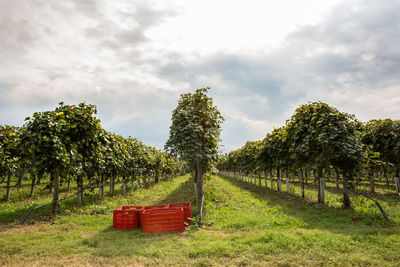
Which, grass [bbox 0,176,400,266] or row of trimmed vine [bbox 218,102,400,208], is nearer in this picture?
grass [bbox 0,176,400,266]

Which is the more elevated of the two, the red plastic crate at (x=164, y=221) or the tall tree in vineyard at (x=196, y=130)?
the tall tree in vineyard at (x=196, y=130)

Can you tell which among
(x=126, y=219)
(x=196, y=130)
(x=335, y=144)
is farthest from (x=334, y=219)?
(x=126, y=219)

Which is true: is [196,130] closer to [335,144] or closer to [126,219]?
[126,219]

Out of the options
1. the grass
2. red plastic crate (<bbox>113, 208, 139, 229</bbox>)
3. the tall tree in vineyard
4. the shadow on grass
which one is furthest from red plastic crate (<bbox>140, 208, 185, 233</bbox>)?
the shadow on grass

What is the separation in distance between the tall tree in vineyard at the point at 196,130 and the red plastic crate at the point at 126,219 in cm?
276

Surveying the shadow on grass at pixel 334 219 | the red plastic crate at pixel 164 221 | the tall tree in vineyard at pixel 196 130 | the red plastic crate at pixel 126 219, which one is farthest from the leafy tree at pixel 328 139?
the red plastic crate at pixel 126 219

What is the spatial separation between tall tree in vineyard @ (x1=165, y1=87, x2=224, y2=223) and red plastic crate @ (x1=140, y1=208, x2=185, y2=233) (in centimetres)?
181

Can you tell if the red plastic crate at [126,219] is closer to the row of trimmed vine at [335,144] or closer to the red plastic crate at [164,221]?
the red plastic crate at [164,221]

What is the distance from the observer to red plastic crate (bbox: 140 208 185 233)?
7809 mm

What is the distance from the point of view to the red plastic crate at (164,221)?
25.6ft

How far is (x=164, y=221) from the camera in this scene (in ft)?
25.7

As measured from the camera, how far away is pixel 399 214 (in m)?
8.99

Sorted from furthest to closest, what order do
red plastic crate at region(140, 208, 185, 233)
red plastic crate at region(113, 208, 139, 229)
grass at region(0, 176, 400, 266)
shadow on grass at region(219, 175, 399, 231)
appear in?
red plastic crate at region(113, 208, 139, 229) < shadow on grass at region(219, 175, 399, 231) < red plastic crate at region(140, 208, 185, 233) < grass at region(0, 176, 400, 266)

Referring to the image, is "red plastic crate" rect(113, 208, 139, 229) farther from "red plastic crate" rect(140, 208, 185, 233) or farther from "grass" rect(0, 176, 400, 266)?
"red plastic crate" rect(140, 208, 185, 233)
